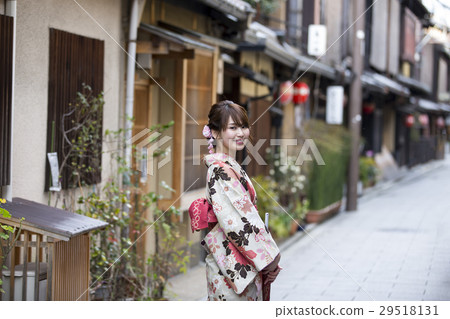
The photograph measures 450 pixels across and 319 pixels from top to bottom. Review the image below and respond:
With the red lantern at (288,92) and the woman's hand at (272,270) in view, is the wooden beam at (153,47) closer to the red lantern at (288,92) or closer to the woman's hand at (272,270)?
the woman's hand at (272,270)

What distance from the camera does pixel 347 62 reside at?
19.2m

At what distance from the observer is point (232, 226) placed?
155 inches

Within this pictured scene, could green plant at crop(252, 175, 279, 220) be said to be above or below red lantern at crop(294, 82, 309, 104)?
below

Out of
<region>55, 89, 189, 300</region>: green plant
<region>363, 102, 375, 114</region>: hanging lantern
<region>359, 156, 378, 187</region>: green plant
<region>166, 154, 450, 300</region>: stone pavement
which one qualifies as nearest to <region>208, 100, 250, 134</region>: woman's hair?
<region>55, 89, 189, 300</region>: green plant

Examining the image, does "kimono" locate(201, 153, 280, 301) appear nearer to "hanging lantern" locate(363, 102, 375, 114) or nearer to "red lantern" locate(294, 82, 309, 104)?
Answer: "red lantern" locate(294, 82, 309, 104)

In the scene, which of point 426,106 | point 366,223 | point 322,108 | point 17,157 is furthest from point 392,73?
point 17,157

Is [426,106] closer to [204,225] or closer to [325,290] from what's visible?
[325,290]

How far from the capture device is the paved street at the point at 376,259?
7.50 metres

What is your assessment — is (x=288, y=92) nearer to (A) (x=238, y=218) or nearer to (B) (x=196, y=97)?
(B) (x=196, y=97)

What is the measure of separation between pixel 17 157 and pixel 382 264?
16.6ft

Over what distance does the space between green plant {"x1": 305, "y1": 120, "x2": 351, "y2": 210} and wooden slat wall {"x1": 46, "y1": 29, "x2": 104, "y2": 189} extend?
22.7 ft
